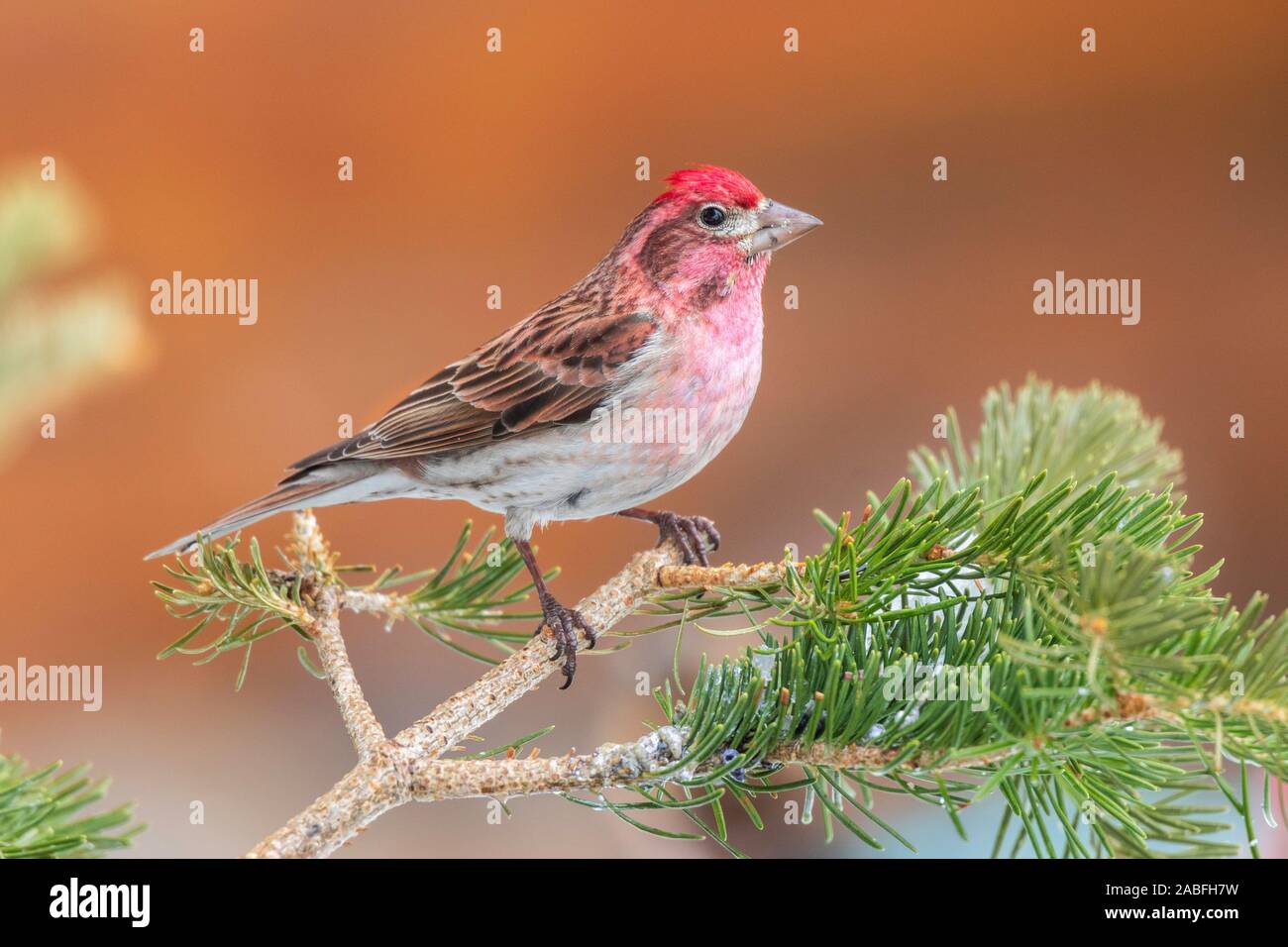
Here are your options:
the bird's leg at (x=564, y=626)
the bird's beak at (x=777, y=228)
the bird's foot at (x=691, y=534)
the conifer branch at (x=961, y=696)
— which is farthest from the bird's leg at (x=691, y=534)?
the bird's beak at (x=777, y=228)

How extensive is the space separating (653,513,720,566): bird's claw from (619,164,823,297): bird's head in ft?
1.53

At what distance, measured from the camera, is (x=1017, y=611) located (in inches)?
45.0

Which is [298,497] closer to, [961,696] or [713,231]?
[713,231]

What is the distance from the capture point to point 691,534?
185cm

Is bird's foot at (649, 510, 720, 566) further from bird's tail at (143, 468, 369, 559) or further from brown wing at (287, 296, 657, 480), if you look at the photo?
bird's tail at (143, 468, 369, 559)

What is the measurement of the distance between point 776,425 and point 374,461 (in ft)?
5.91

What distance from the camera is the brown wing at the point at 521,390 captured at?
6.75 ft

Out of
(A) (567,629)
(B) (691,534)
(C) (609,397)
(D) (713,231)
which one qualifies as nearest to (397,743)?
(A) (567,629)

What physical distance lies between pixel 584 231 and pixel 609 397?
189 cm

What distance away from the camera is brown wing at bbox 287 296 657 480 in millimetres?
2059

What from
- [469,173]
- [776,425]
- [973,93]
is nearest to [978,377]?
[776,425]

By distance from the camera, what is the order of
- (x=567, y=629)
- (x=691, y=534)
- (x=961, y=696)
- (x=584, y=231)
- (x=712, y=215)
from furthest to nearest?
(x=584, y=231)
(x=712, y=215)
(x=691, y=534)
(x=567, y=629)
(x=961, y=696)

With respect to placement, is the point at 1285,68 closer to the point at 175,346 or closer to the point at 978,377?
the point at 978,377
